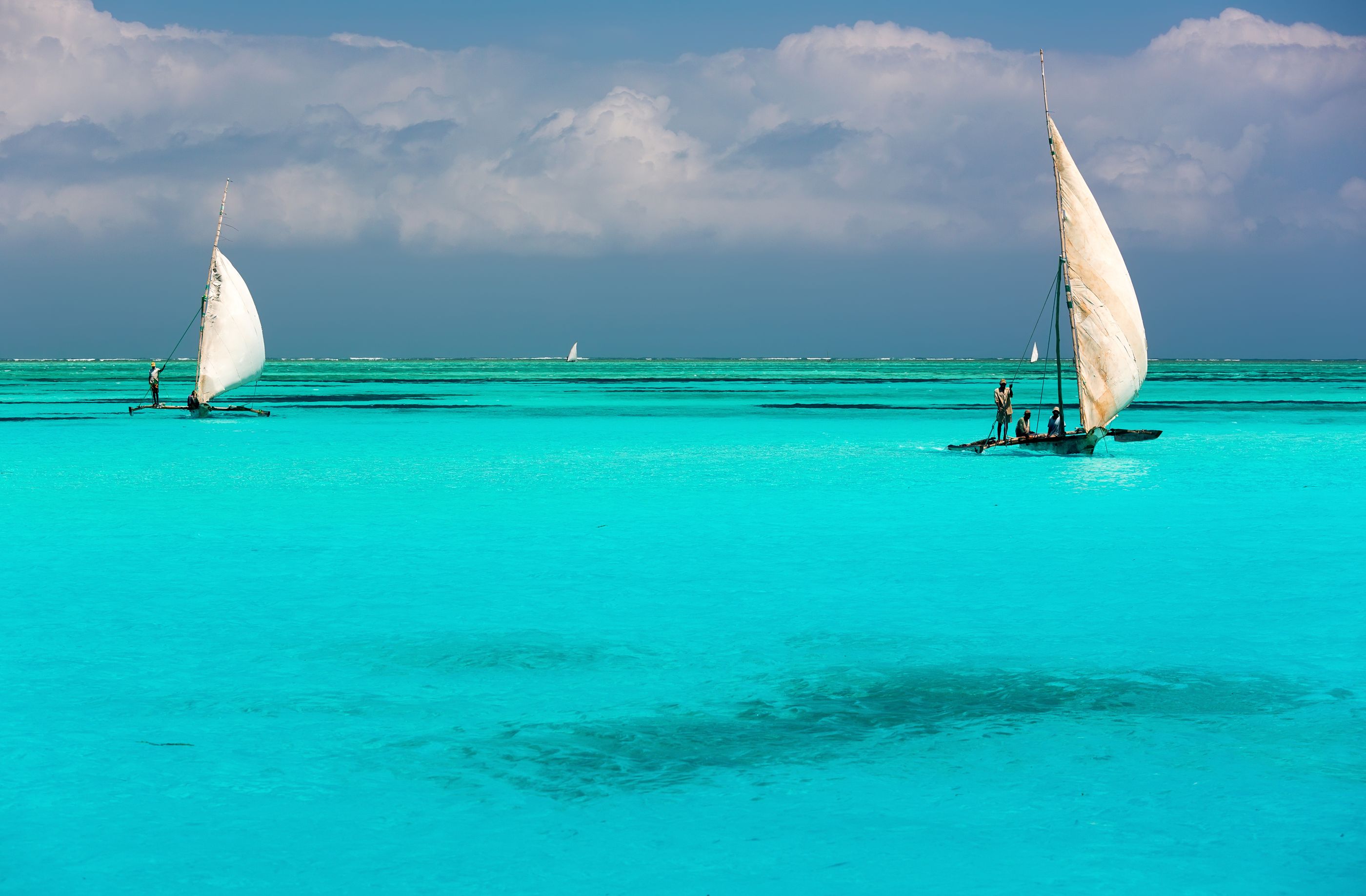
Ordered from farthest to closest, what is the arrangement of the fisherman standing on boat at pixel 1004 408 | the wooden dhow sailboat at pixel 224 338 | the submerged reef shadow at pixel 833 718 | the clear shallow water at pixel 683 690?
the wooden dhow sailboat at pixel 224 338 → the fisherman standing on boat at pixel 1004 408 → the submerged reef shadow at pixel 833 718 → the clear shallow water at pixel 683 690

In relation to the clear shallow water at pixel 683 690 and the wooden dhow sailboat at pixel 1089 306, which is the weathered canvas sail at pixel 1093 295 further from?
the clear shallow water at pixel 683 690

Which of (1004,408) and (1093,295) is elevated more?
(1093,295)

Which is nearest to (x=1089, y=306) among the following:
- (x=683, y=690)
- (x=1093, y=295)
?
(x=1093, y=295)

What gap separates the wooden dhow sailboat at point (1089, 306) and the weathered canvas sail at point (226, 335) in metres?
36.2

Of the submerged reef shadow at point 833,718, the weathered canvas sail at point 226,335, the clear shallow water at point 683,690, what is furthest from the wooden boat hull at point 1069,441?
the weathered canvas sail at point 226,335

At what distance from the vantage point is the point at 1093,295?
36.8 metres

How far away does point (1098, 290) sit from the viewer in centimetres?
3678

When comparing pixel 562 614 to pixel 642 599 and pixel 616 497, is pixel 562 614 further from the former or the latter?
pixel 616 497

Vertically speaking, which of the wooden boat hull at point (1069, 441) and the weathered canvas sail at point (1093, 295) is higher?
the weathered canvas sail at point (1093, 295)

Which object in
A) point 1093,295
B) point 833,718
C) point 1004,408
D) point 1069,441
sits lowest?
point 833,718

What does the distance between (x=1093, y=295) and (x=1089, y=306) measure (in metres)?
0.34

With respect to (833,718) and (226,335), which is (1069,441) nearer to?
(833,718)

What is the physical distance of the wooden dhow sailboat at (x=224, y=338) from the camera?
57.5 metres

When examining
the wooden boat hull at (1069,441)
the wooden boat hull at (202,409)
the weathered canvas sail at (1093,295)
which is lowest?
the wooden boat hull at (1069,441)
